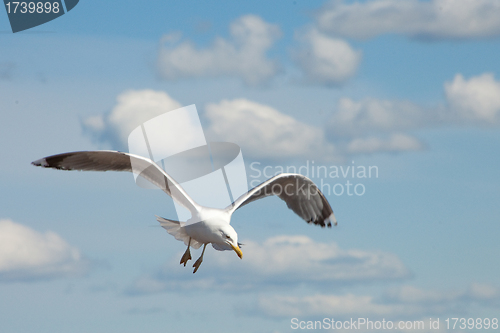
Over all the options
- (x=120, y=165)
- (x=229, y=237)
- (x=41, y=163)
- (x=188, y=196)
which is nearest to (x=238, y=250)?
(x=229, y=237)

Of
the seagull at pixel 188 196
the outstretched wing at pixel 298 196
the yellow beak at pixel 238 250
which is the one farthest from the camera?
the outstretched wing at pixel 298 196

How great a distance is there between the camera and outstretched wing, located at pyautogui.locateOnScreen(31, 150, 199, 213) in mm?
14859

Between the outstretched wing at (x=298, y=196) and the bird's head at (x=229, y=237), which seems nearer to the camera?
the bird's head at (x=229, y=237)

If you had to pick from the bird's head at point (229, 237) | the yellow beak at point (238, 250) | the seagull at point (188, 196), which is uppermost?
the seagull at point (188, 196)

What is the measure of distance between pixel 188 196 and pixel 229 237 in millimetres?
1422

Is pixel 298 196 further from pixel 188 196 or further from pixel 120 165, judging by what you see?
pixel 120 165

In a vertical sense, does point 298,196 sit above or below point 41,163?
above

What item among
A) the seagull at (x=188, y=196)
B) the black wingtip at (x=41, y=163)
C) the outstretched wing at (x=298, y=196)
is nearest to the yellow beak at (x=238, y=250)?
the seagull at (x=188, y=196)

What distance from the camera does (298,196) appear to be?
709 inches

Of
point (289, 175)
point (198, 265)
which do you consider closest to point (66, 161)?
point (198, 265)

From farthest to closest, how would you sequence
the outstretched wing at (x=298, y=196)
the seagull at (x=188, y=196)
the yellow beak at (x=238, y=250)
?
the outstretched wing at (x=298, y=196), the seagull at (x=188, y=196), the yellow beak at (x=238, y=250)

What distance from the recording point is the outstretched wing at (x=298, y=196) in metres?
16.3

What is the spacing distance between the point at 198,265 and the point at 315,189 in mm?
3666

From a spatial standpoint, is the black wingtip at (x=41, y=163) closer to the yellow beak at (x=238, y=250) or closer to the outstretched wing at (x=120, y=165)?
the outstretched wing at (x=120, y=165)
